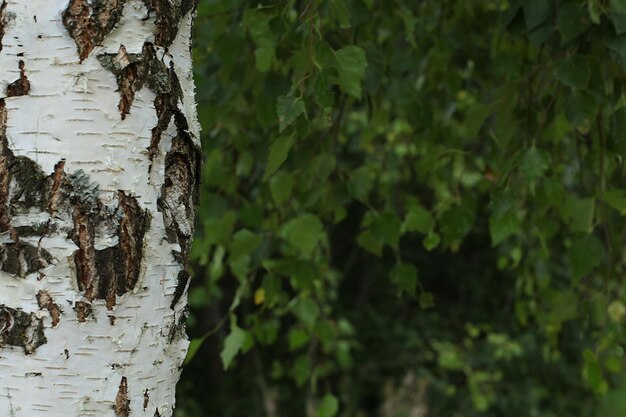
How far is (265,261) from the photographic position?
1.73 meters

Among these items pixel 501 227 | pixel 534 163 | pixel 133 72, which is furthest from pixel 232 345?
pixel 133 72

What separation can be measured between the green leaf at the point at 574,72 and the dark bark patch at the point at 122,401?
841 millimetres

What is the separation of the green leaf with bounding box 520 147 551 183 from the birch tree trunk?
2.35 feet

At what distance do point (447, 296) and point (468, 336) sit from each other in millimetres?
303

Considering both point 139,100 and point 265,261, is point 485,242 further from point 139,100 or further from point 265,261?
point 139,100

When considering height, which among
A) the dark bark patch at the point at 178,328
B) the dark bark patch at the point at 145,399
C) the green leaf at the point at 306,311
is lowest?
the green leaf at the point at 306,311

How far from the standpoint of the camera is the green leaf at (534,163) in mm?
1375

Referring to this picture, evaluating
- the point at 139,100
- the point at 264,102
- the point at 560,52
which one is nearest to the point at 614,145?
the point at 560,52

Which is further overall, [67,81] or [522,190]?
[522,190]

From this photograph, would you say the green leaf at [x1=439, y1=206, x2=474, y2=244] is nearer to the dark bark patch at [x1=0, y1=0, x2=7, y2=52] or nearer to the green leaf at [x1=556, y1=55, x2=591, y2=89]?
the green leaf at [x1=556, y1=55, x2=591, y2=89]

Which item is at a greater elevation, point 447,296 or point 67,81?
point 67,81

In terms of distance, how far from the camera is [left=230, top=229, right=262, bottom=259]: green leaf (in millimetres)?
1606

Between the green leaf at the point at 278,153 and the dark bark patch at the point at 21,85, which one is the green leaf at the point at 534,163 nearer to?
the green leaf at the point at 278,153

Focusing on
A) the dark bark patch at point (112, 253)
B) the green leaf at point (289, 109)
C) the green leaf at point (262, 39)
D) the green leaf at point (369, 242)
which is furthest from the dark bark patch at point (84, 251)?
the green leaf at point (369, 242)
